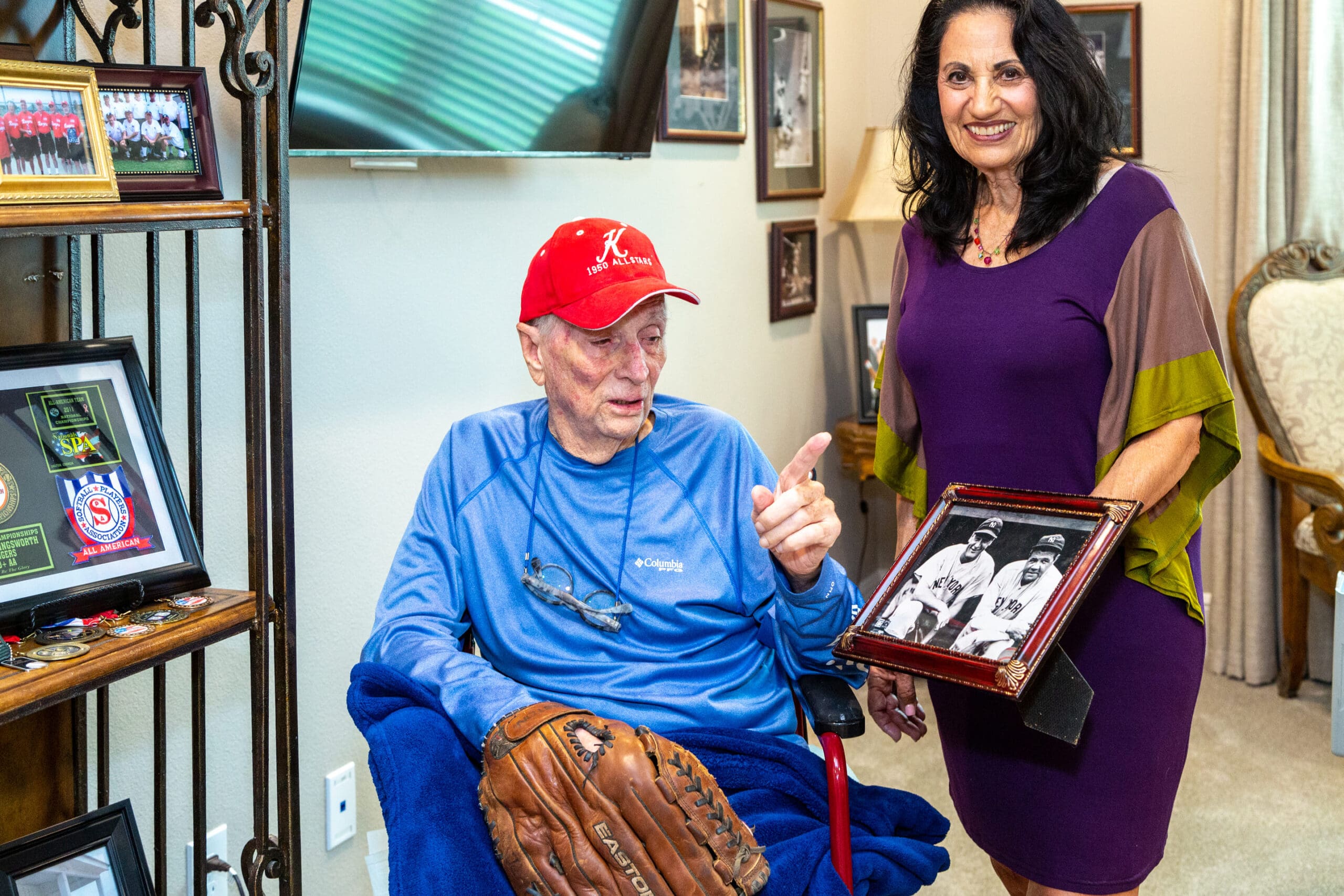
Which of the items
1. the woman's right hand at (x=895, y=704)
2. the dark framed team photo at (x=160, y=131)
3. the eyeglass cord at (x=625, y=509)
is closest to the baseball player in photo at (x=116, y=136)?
the dark framed team photo at (x=160, y=131)

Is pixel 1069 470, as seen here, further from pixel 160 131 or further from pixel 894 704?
Result: pixel 160 131

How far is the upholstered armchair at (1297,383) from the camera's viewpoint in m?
3.29

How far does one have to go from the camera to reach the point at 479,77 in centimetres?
212

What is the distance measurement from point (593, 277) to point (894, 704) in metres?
0.73

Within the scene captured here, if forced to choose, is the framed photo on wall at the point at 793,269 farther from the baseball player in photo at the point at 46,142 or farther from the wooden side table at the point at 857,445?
the baseball player in photo at the point at 46,142

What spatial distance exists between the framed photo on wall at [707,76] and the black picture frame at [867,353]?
0.74m

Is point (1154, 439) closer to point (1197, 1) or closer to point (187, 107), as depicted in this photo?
point (187, 107)

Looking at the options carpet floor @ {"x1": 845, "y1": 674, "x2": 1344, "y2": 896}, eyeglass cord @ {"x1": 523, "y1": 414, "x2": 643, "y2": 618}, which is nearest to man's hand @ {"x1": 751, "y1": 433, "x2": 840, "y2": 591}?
eyeglass cord @ {"x1": 523, "y1": 414, "x2": 643, "y2": 618}

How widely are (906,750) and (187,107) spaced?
2400 millimetres

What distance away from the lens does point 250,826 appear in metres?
1.93

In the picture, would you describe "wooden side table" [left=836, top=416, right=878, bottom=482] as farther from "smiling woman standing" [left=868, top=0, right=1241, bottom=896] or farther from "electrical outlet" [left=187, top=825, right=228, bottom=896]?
"electrical outlet" [left=187, top=825, right=228, bottom=896]

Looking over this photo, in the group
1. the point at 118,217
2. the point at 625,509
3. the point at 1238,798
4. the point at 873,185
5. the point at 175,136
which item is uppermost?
the point at 873,185

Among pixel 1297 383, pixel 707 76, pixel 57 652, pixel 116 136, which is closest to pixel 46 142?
pixel 116 136

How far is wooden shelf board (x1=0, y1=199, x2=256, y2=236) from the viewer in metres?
1.17
